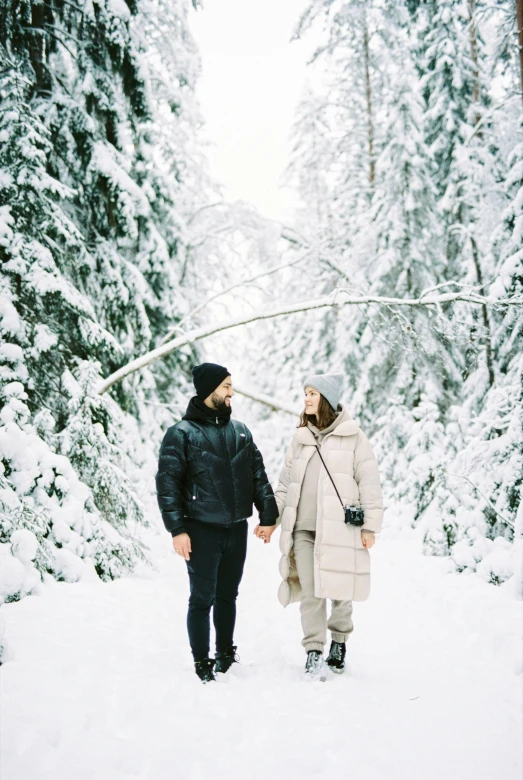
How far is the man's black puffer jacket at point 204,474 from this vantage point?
378cm

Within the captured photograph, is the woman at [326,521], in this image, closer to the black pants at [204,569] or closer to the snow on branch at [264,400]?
the black pants at [204,569]

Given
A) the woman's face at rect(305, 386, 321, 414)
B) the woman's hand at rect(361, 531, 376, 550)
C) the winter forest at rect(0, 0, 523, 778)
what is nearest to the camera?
the woman's hand at rect(361, 531, 376, 550)

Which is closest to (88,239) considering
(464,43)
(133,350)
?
(133,350)

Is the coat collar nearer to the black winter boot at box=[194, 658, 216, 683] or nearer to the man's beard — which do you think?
the man's beard

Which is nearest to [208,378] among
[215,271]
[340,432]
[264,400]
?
[340,432]

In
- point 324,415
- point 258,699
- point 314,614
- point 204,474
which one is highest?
point 324,415

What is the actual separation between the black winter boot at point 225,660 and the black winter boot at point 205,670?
0.62 feet

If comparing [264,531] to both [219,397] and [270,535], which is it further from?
[219,397]

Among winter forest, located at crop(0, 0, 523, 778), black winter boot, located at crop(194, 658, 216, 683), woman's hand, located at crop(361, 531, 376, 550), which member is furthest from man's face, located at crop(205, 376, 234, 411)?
winter forest, located at crop(0, 0, 523, 778)

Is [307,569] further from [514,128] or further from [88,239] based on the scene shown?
A: [514,128]

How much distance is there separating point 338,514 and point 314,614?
775mm

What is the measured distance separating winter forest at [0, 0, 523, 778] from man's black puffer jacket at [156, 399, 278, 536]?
4.61 feet

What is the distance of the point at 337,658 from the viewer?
4035 mm

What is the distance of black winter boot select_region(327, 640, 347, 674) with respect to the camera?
4031 millimetres
